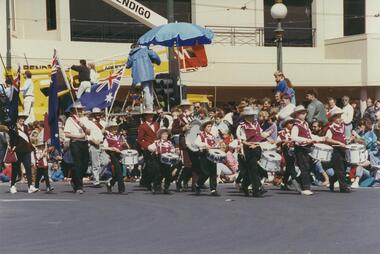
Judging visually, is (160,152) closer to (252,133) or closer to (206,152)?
(206,152)

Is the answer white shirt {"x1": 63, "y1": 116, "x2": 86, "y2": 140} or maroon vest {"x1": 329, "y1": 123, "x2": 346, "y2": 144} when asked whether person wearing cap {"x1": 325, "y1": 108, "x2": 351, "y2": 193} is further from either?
white shirt {"x1": 63, "y1": 116, "x2": 86, "y2": 140}

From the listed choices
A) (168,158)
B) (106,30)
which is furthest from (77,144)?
(106,30)

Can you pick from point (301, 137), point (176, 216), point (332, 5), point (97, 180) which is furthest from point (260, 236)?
point (332, 5)

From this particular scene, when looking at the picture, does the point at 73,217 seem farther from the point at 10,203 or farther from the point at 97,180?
the point at 97,180

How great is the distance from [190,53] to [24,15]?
12.1 m

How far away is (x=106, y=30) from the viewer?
3912cm

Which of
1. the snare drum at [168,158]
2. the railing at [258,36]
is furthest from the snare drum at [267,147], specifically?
the railing at [258,36]

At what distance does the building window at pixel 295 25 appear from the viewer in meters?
41.6

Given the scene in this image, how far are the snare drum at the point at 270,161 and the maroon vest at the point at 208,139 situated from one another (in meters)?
0.99

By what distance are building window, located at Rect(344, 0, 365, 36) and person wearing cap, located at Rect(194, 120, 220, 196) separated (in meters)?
25.4

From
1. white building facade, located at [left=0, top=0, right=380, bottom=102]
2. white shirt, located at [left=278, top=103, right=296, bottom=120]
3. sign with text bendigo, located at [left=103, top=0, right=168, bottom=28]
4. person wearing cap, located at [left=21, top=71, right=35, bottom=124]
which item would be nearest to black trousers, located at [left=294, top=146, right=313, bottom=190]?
white shirt, located at [left=278, top=103, right=296, bottom=120]

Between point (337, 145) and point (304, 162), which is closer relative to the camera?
point (304, 162)

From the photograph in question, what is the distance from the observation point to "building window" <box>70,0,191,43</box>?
1508 inches

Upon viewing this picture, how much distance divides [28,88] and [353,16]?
20.6 meters
